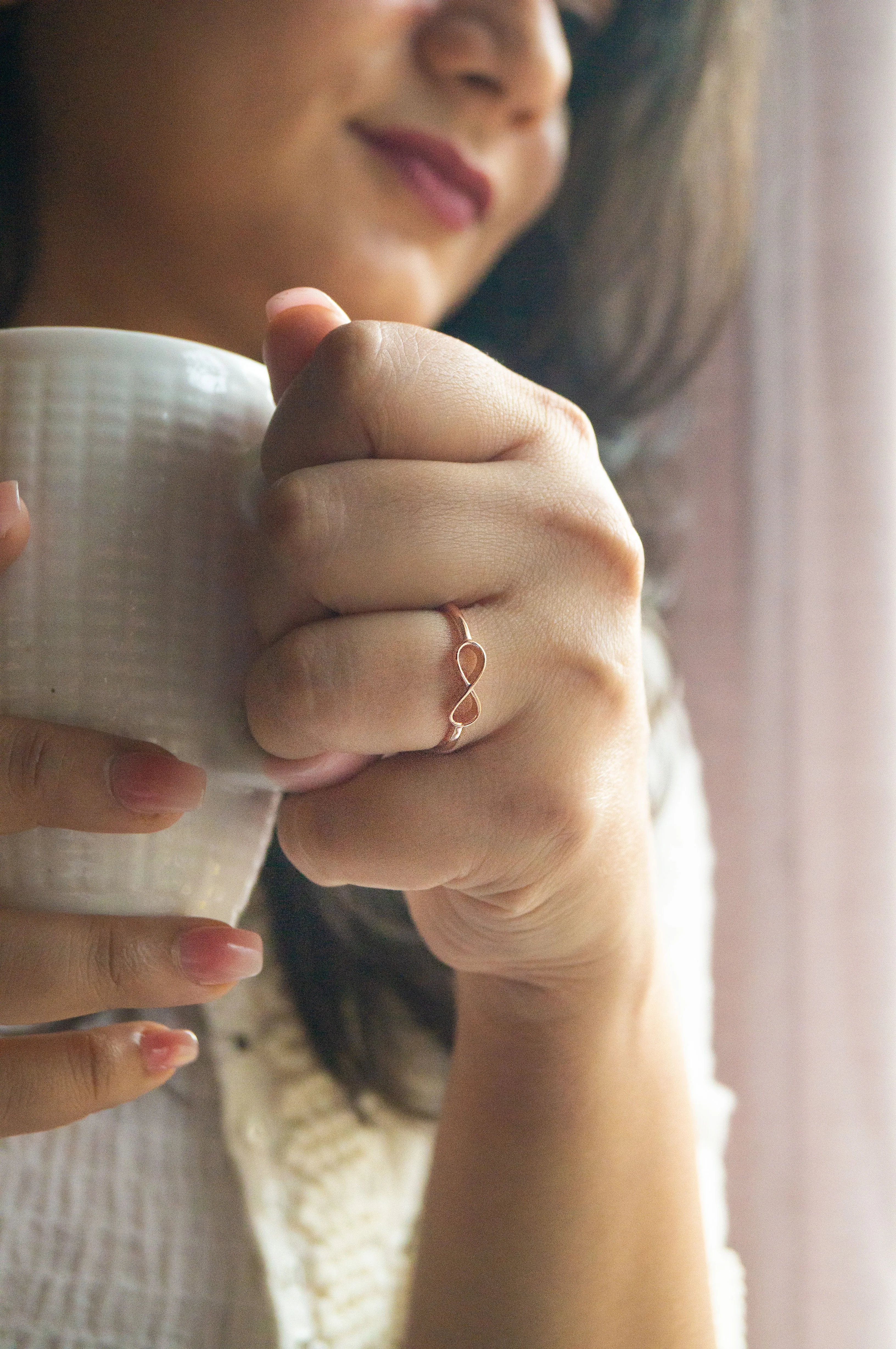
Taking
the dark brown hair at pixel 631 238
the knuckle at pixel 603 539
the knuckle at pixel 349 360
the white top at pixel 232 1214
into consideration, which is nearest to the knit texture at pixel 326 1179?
the white top at pixel 232 1214

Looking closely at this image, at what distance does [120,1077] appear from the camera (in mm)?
433

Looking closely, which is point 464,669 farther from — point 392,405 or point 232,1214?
point 232,1214

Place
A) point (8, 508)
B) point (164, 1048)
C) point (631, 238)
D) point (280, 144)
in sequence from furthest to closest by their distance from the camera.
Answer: point (631, 238) → point (280, 144) → point (164, 1048) → point (8, 508)

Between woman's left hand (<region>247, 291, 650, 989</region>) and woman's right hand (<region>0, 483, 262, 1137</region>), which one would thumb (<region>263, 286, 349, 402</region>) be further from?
woman's right hand (<region>0, 483, 262, 1137</region>)

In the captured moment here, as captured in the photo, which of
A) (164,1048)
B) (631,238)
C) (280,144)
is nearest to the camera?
(164,1048)

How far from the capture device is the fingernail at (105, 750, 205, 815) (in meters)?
0.35

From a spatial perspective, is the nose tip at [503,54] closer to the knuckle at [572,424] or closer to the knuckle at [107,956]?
the knuckle at [572,424]

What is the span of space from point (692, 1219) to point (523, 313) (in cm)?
91

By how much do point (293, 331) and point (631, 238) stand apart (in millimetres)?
879

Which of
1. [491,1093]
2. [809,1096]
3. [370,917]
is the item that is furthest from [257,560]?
[809,1096]

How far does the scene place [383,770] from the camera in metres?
0.38

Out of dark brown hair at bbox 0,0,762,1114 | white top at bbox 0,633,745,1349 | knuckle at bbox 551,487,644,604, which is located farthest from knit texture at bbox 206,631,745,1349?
knuckle at bbox 551,487,644,604

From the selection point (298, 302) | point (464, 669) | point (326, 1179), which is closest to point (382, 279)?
point (298, 302)

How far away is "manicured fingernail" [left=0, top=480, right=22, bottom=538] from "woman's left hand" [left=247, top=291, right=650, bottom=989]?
7 centimetres
